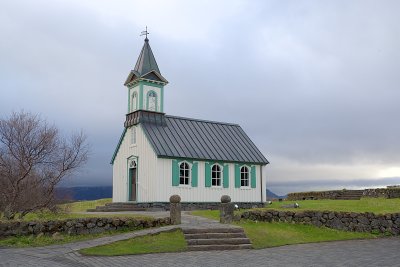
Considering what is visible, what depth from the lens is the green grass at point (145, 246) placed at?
1426cm

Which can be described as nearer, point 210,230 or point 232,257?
point 232,257

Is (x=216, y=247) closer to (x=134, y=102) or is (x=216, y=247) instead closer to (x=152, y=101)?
(x=152, y=101)

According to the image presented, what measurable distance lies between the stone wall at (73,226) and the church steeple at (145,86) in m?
13.4

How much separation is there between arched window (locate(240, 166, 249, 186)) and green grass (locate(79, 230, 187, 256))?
616 inches

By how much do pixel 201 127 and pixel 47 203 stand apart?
14.1 m

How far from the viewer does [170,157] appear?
93.2 ft

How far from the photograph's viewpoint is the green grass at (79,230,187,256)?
14.3 m

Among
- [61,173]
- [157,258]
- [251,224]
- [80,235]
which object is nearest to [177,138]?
[61,173]

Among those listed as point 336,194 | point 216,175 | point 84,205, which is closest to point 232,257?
point 216,175

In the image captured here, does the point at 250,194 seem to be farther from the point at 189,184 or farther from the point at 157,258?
the point at 157,258

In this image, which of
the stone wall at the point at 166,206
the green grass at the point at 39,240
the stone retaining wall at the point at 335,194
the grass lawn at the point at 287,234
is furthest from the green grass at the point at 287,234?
the stone retaining wall at the point at 335,194

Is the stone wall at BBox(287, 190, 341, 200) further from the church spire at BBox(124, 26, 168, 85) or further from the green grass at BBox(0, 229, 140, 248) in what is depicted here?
the green grass at BBox(0, 229, 140, 248)

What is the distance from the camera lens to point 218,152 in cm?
3106

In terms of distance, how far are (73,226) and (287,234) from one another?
7953 mm
